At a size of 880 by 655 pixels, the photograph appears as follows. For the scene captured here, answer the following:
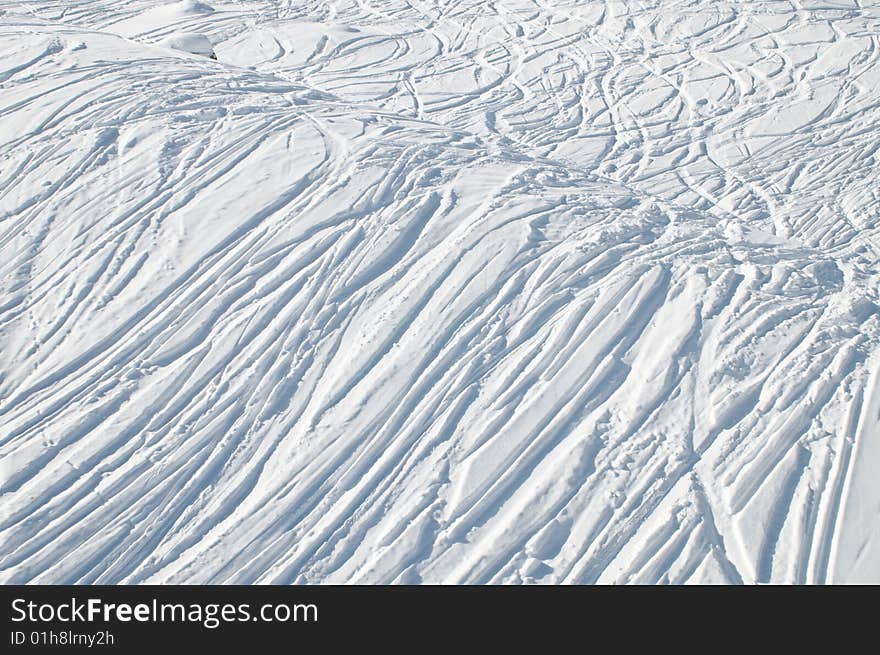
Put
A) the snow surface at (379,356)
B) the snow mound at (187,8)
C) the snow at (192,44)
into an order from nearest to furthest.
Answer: the snow surface at (379,356) < the snow at (192,44) < the snow mound at (187,8)

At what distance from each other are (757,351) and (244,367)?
2772 millimetres

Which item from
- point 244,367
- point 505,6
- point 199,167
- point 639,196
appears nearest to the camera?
point 244,367

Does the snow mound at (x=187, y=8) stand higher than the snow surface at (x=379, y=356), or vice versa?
the snow mound at (x=187, y=8)

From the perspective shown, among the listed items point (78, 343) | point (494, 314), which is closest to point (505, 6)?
point (494, 314)

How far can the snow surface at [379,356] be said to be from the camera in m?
3.75

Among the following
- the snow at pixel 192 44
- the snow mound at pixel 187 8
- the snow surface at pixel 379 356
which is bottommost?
the snow surface at pixel 379 356

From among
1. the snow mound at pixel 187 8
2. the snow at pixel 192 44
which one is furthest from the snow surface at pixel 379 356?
the snow mound at pixel 187 8

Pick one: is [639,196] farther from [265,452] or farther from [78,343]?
[78,343]

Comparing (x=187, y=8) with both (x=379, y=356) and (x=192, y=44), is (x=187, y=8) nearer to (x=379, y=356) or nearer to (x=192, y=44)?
(x=192, y=44)

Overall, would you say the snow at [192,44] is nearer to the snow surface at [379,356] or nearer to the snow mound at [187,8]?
the snow mound at [187,8]

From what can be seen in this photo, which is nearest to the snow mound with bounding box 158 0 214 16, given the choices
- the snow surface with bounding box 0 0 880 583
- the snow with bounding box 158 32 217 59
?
the snow with bounding box 158 32 217 59

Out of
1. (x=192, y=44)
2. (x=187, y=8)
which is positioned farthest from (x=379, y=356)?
(x=187, y=8)
